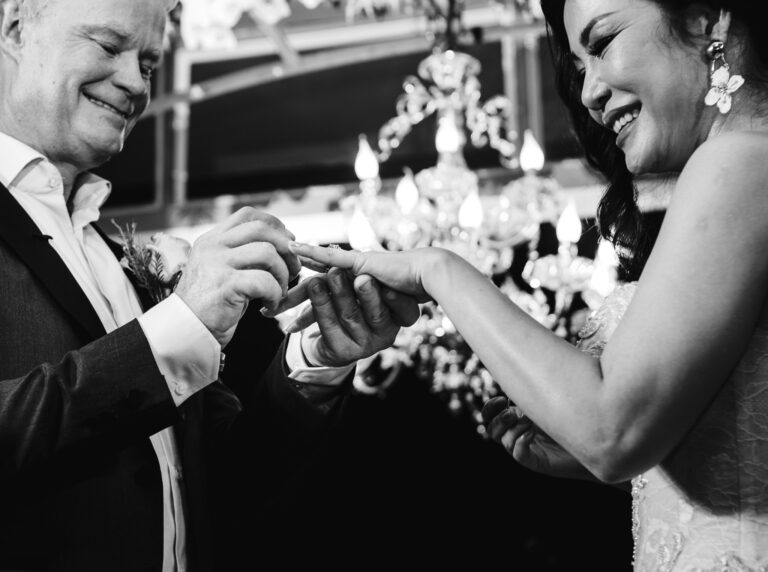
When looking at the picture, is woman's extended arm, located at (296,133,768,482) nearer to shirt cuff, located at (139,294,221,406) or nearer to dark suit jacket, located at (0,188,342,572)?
shirt cuff, located at (139,294,221,406)

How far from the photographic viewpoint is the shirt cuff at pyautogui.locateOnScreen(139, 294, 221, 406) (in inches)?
61.8

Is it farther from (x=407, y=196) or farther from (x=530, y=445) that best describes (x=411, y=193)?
(x=530, y=445)

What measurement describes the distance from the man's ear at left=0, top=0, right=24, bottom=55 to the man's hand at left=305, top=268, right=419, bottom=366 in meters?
0.83

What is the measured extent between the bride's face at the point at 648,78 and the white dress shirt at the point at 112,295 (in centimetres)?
73

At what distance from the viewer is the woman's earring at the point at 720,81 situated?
150 cm

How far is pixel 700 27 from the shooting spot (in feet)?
4.99

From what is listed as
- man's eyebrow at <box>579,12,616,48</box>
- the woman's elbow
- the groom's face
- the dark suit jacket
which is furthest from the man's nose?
the woman's elbow

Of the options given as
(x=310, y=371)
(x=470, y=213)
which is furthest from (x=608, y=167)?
(x=470, y=213)

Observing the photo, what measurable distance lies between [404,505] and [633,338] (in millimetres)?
4111

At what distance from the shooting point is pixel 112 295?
6.33ft

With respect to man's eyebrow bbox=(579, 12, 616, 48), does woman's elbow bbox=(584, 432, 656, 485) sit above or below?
below

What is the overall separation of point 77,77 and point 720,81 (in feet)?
3.99

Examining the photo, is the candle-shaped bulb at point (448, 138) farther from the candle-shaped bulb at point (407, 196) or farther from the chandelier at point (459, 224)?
the candle-shaped bulb at point (407, 196)

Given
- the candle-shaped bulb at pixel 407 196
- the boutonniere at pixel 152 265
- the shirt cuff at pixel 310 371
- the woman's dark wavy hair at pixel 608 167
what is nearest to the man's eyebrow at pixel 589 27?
the woman's dark wavy hair at pixel 608 167
